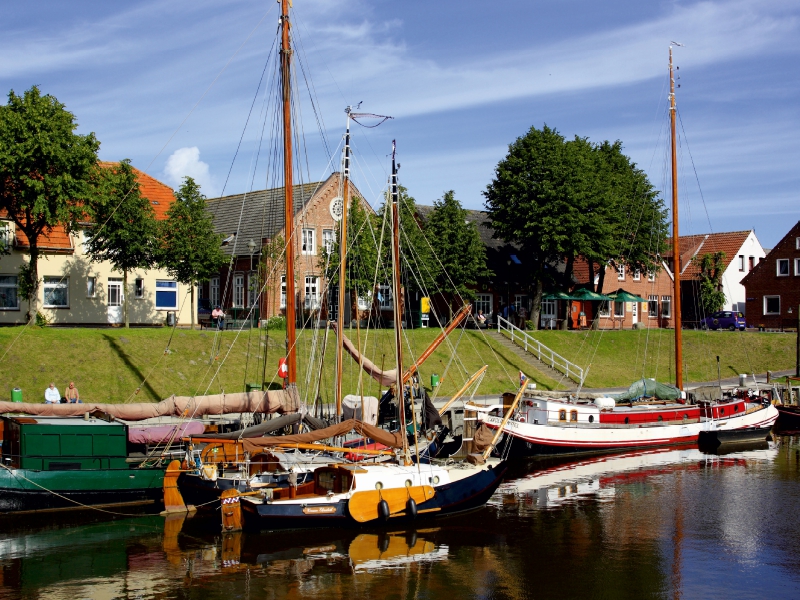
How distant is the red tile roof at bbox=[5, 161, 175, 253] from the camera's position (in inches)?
1928

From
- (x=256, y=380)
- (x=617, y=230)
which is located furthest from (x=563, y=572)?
(x=617, y=230)

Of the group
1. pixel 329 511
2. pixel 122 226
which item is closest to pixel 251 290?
pixel 122 226

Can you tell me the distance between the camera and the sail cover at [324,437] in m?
26.2

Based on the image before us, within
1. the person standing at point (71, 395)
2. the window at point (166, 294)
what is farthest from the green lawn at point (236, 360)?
the window at point (166, 294)

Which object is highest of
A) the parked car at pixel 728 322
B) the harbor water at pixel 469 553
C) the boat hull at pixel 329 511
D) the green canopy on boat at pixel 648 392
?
the parked car at pixel 728 322

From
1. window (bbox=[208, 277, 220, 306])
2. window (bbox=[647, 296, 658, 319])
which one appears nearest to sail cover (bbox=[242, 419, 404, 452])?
window (bbox=[208, 277, 220, 306])

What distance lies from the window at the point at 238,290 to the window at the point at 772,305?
4737 cm

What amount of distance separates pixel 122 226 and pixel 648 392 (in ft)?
94.9

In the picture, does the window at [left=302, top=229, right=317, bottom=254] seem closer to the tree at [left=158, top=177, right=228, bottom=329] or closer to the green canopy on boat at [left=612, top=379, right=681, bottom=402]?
the tree at [left=158, top=177, right=228, bottom=329]

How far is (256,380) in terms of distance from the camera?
42.7 m

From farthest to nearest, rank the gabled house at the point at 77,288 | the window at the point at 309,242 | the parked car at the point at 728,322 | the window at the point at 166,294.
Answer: the parked car at the point at 728,322 < the window at the point at 309,242 < the window at the point at 166,294 < the gabled house at the point at 77,288

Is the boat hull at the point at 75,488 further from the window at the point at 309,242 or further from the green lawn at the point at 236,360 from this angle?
the window at the point at 309,242

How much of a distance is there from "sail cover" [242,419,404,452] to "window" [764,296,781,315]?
59.1 m

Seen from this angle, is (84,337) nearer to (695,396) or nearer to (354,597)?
(354,597)
